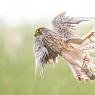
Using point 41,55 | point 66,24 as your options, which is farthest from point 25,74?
point 41,55

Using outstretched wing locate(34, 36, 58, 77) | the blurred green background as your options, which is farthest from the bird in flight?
the blurred green background

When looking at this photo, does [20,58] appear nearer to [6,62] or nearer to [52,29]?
[6,62]

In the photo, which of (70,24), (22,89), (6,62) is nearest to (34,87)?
(22,89)

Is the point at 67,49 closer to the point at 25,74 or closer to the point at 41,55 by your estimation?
the point at 41,55

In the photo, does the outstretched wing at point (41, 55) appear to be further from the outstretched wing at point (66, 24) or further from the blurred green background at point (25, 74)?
the blurred green background at point (25, 74)

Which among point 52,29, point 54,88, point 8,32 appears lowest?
point 54,88

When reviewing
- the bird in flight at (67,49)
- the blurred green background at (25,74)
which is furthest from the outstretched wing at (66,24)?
the blurred green background at (25,74)

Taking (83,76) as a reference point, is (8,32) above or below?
below
